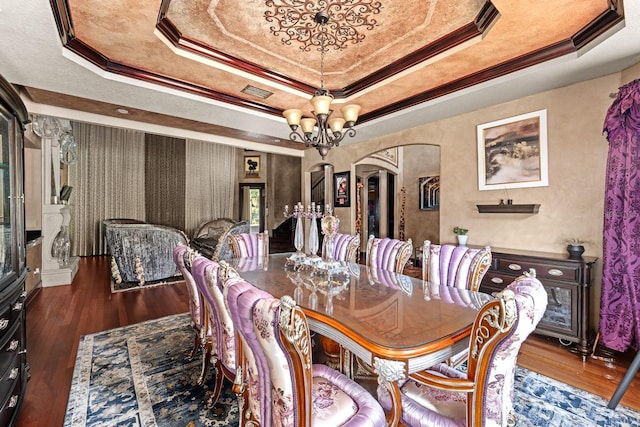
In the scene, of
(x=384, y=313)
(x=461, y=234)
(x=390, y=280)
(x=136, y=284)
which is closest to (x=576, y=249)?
(x=461, y=234)

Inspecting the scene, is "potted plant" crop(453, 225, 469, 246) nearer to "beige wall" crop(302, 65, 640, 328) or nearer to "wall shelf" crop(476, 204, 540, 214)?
"beige wall" crop(302, 65, 640, 328)

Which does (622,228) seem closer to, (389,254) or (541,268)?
(541,268)

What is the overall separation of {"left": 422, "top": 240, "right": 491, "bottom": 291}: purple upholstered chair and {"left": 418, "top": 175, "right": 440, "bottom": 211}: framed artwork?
480 centimetres

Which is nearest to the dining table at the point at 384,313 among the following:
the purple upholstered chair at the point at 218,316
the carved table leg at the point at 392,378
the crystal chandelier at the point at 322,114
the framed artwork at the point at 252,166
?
the carved table leg at the point at 392,378

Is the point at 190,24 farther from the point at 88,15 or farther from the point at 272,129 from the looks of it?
the point at 272,129

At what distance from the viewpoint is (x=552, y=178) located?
116 inches

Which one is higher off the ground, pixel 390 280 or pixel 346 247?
pixel 346 247

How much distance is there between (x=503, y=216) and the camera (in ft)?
11.0

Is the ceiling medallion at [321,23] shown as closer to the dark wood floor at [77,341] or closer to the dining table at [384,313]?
the dining table at [384,313]

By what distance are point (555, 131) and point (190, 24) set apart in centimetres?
357

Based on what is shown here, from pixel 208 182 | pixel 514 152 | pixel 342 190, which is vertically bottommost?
pixel 342 190

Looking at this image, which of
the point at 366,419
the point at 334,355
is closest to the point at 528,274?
the point at 366,419

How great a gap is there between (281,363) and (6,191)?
194 centimetres

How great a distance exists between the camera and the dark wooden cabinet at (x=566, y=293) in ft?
8.05
